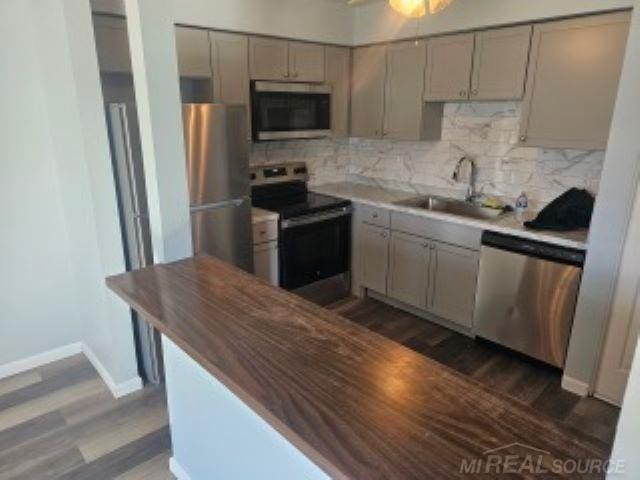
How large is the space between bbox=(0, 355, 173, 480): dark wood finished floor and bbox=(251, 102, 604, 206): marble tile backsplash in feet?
7.01

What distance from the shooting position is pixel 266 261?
10.8ft

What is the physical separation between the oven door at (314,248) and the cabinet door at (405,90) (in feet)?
2.73

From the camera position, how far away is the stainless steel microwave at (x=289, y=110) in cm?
326

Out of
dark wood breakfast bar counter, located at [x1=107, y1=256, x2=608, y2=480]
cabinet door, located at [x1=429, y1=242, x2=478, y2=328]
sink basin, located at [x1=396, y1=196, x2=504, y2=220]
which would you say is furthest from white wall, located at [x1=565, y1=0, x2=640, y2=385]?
dark wood breakfast bar counter, located at [x1=107, y1=256, x2=608, y2=480]

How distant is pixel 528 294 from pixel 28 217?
3283mm

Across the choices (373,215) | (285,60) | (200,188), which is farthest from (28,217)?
(373,215)

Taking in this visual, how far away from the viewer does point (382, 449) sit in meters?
0.85

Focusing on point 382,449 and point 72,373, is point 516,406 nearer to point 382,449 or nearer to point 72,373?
point 382,449

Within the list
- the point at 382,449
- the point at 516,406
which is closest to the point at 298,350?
the point at 382,449

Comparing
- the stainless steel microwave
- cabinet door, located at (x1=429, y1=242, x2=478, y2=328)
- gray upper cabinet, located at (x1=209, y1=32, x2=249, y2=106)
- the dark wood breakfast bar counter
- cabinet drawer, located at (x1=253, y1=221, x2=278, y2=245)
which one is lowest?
cabinet door, located at (x1=429, y1=242, x2=478, y2=328)

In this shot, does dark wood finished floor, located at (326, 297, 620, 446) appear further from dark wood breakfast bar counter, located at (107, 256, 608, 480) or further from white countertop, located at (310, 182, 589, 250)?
dark wood breakfast bar counter, located at (107, 256, 608, 480)

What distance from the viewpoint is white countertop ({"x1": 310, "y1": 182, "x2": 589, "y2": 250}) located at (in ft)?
8.59

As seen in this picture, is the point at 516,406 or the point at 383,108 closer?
the point at 516,406

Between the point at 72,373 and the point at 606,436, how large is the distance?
3.26 metres
